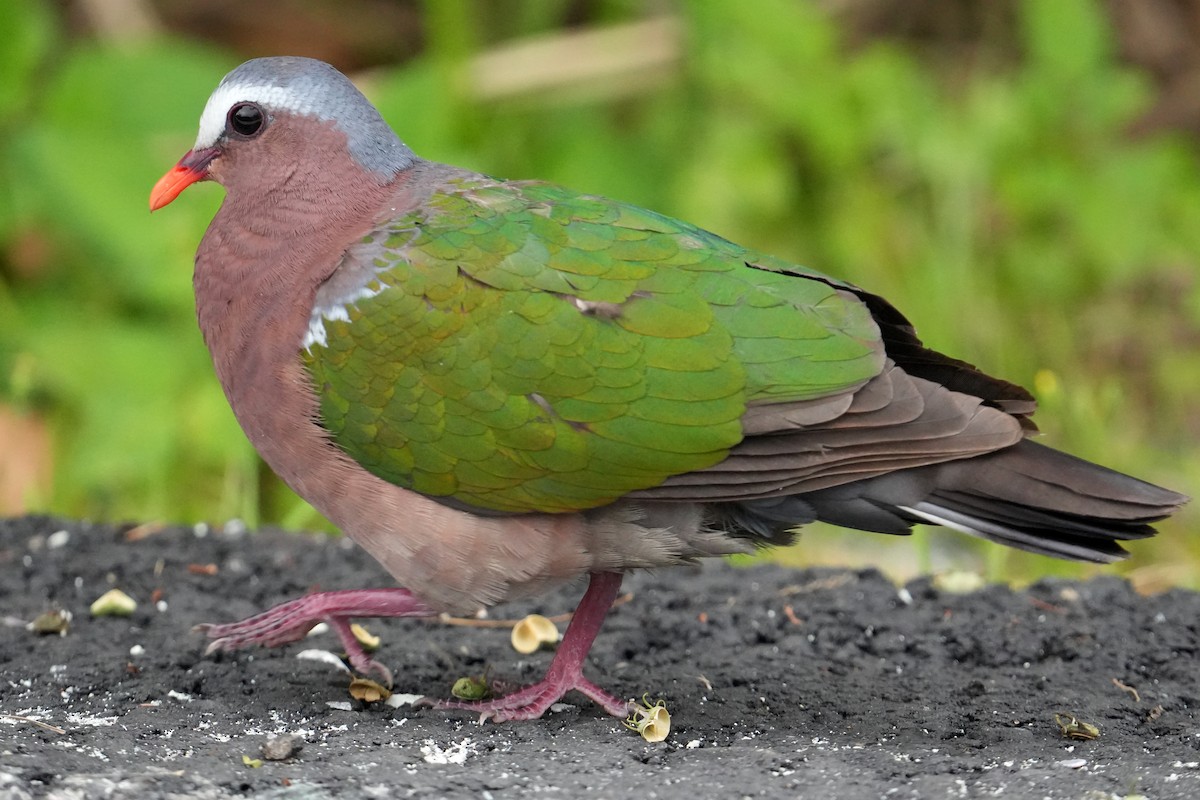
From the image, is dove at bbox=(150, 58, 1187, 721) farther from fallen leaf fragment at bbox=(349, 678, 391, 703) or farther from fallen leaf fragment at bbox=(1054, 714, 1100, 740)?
fallen leaf fragment at bbox=(1054, 714, 1100, 740)

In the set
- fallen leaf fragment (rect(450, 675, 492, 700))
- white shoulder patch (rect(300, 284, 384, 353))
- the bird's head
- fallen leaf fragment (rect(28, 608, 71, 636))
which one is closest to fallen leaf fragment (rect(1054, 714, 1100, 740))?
fallen leaf fragment (rect(450, 675, 492, 700))

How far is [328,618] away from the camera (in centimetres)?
391

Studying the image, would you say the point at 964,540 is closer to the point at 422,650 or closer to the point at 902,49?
the point at 902,49

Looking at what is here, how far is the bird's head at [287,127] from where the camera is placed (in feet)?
13.3

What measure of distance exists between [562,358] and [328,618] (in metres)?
0.94

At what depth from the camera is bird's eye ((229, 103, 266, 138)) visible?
4.08 m

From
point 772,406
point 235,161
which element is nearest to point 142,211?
point 235,161

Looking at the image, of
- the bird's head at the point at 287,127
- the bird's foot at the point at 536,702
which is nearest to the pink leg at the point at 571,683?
the bird's foot at the point at 536,702

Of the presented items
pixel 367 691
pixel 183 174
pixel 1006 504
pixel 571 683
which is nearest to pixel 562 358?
pixel 571 683

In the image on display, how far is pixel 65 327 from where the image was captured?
6.73 metres

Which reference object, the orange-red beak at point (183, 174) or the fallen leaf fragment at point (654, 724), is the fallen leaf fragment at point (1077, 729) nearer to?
the fallen leaf fragment at point (654, 724)

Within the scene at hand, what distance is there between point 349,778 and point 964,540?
442 centimetres

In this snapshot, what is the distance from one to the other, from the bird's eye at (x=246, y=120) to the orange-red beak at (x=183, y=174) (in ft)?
0.30

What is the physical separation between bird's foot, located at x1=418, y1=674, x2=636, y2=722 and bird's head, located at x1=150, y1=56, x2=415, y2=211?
4.52 feet
